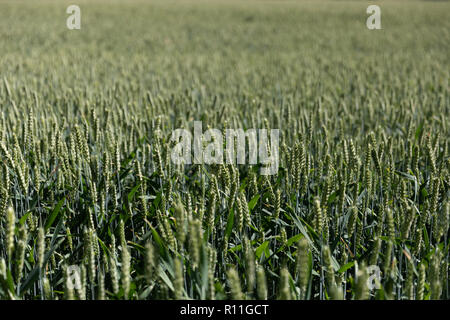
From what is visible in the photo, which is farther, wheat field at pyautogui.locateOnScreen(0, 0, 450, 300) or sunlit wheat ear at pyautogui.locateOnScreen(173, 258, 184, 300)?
wheat field at pyautogui.locateOnScreen(0, 0, 450, 300)

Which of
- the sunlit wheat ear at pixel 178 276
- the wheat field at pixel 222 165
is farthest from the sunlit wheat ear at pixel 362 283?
the sunlit wheat ear at pixel 178 276

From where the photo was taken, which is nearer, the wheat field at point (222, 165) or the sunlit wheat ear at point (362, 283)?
the sunlit wheat ear at point (362, 283)

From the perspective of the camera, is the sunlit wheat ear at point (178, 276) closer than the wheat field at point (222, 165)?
Yes

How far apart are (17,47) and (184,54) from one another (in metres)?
3.12

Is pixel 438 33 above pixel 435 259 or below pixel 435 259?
above

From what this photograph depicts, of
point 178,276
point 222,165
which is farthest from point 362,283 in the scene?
point 222,165

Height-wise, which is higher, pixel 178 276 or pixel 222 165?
pixel 222 165

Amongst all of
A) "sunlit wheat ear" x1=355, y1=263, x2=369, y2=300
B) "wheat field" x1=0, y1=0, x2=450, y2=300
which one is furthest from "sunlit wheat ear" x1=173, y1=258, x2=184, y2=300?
"sunlit wheat ear" x1=355, y1=263, x2=369, y2=300

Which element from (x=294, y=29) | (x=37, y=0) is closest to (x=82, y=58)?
(x=294, y=29)

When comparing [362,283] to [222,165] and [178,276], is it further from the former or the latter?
[222,165]

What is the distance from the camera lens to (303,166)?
6.46 ft

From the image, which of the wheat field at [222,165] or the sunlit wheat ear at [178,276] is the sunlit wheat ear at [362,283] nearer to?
the wheat field at [222,165]

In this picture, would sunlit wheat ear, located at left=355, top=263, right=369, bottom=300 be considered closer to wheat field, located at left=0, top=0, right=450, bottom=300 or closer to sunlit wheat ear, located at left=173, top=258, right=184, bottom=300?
wheat field, located at left=0, top=0, right=450, bottom=300
